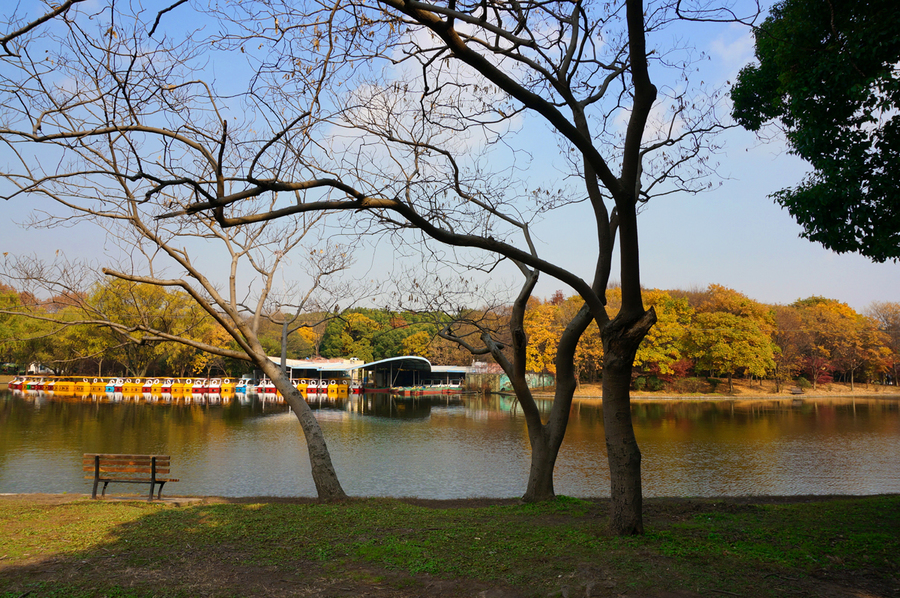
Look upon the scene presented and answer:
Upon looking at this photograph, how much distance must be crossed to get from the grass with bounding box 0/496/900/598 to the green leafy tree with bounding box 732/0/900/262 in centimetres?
351

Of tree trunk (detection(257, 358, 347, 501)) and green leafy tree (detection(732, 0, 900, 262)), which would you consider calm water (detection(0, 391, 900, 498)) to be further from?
green leafy tree (detection(732, 0, 900, 262))

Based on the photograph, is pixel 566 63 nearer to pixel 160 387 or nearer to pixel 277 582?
pixel 277 582

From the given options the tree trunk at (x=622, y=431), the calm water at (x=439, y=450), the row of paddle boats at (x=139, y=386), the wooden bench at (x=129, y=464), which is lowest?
the calm water at (x=439, y=450)

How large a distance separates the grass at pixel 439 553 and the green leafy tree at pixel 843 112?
11.5 feet

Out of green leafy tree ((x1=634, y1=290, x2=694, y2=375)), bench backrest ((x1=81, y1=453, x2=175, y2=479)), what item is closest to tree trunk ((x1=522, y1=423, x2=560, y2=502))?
bench backrest ((x1=81, y1=453, x2=175, y2=479))

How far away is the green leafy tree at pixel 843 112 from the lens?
6020mm

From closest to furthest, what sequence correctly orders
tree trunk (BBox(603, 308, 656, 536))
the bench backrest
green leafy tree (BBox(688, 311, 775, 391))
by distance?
tree trunk (BBox(603, 308, 656, 536))
the bench backrest
green leafy tree (BBox(688, 311, 775, 391))

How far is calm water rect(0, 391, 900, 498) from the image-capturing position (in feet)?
42.7

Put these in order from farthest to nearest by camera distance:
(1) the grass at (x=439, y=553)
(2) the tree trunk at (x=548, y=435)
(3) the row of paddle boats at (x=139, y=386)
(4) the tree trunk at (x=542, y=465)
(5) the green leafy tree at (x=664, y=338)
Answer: (5) the green leafy tree at (x=664, y=338), (3) the row of paddle boats at (x=139, y=386), (4) the tree trunk at (x=542, y=465), (2) the tree trunk at (x=548, y=435), (1) the grass at (x=439, y=553)

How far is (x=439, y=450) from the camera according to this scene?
61.1 feet

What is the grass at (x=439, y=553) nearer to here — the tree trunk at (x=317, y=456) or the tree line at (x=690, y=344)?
the tree trunk at (x=317, y=456)

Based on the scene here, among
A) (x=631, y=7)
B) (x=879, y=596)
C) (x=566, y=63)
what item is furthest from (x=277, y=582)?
A: (x=566, y=63)

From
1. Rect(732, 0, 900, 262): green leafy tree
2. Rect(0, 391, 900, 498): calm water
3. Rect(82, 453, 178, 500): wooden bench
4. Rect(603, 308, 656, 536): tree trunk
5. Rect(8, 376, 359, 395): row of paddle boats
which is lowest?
Rect(0, 391, 900, 498): calm water

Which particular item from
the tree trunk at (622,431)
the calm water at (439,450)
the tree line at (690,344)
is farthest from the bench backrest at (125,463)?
the tree line at (690,344)
